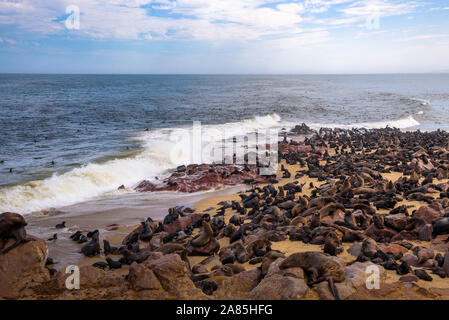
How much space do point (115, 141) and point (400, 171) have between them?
1952 centimetres

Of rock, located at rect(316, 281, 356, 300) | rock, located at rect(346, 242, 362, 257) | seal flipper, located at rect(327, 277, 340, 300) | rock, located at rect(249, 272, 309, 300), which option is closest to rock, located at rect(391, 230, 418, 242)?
rock, located at rect(346, 242, 362, 257)

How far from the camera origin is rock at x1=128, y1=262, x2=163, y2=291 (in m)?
6.00

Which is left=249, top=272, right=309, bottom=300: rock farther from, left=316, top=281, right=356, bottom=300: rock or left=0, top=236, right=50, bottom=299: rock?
left=0, top=236, right=50, bottom=299: rock

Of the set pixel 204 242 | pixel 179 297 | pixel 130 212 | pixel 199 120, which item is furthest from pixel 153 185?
pixel 199 120

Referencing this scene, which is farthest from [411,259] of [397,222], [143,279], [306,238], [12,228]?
[12,228]

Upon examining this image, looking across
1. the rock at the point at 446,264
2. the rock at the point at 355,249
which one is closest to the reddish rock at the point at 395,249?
the rock at the point at 355,249

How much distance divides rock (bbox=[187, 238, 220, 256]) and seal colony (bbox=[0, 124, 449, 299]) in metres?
0.02

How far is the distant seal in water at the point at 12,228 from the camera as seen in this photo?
6701mm

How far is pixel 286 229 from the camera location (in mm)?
9195

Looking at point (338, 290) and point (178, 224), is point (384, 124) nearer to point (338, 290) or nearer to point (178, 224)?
point (178, 224)

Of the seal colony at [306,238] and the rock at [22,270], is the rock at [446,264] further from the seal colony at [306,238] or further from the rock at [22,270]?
the rock at [22,270]

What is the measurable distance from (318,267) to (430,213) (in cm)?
468

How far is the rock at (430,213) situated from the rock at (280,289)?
194 inches

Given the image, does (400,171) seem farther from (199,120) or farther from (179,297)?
(199,120)
